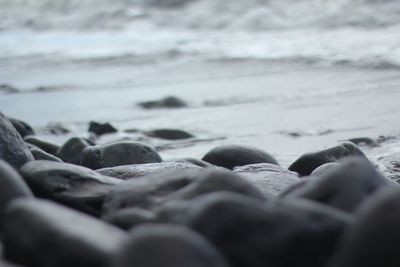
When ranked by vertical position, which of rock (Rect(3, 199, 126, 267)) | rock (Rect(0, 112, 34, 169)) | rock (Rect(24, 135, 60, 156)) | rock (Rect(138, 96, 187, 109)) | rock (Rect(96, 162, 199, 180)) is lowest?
rock (Rect(138, 96, 187, 109))

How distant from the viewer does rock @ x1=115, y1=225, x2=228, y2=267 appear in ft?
5.02

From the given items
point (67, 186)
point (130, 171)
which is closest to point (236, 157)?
point (130, 171)

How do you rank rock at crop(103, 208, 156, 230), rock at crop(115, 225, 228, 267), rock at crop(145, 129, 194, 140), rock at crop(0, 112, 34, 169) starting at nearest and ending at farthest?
rock at crop(115, 225, 228, 267), rock at crop(103, 208, 156, 230), rock at crop(0, 112, 34, 169), rock at crop(145, 129, 194, 140)

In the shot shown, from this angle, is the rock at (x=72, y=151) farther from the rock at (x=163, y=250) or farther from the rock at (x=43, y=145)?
the rock at (x=163, y=250)

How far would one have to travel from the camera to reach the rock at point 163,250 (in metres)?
1.53

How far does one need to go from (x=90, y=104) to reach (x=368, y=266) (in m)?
6.07

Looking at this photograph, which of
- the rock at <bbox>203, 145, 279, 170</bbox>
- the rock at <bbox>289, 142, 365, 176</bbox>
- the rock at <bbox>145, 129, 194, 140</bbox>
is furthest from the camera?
the rock at <bbox>145, 129, 194, 140</bbox>

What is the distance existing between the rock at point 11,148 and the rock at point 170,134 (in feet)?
8.92

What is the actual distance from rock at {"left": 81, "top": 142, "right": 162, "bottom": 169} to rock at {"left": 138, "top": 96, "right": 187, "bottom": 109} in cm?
288

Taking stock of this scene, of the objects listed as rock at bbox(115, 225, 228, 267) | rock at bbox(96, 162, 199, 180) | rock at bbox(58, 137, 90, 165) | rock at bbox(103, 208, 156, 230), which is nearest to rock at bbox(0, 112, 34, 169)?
rock at bbox(96, 162, 199, 180)

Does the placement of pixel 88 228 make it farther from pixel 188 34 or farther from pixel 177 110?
pixel 188 34

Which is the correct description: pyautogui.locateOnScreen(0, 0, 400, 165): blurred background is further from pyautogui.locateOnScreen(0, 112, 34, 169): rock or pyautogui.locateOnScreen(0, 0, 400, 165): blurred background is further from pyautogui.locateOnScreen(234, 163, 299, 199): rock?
pyautogui.locateOnScreen(0, 112, 34, 169): rock

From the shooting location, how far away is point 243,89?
25.7 feet

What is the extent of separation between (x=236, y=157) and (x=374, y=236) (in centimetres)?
283
